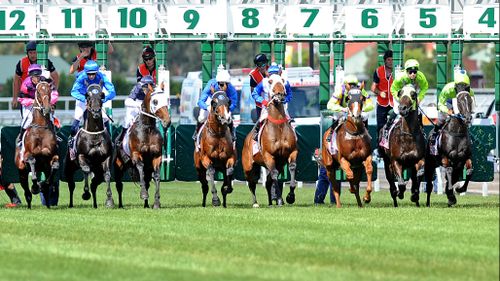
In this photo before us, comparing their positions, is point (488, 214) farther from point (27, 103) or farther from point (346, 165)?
point (27, 103)

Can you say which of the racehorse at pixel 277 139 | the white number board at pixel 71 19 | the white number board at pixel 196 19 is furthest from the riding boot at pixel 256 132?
the white number board at pixel 71 19

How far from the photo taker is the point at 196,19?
29.6 meters

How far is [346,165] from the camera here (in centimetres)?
2409

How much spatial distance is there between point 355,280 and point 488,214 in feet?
26.7

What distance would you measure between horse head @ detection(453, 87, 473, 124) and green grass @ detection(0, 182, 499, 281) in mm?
1333

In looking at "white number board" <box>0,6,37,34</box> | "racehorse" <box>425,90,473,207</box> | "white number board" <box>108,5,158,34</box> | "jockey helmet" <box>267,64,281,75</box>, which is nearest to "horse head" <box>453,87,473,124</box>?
"racehorse" <box>425,90,473,207</box>

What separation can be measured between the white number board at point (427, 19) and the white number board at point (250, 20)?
249cm

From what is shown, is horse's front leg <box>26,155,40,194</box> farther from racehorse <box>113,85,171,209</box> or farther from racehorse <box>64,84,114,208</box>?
racehorse <box>113,85,171,209</box>

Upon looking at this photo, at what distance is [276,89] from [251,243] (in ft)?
21.2

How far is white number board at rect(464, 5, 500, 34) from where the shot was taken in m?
29.7

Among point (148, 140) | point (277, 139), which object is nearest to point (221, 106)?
point (277, 139)

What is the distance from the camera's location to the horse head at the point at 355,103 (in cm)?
2358

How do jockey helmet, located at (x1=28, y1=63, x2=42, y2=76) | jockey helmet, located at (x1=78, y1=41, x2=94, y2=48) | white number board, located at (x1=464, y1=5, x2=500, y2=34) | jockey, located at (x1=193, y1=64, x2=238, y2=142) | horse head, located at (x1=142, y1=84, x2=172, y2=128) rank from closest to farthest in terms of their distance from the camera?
1. horse head, located at (x1=142, y1=84, x2=172, y2=128)
2. jockey helmet, located at (x1=28, y1=63, x2=42, y2=76)
3. jockey, located at (x1=193, y1=64, x2=238, y2=142)
4. jockey helmet, located at (x1=78, y1=41, x2=94, y2=48)
5. white number board, located at (x1=464, y1=5, x2=500, y2=34)

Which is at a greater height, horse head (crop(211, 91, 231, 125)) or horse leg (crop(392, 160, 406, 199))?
horse head (crop(211, 91, 231, 125))
